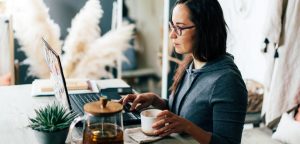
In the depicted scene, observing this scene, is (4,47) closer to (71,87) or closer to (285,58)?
(71,87)

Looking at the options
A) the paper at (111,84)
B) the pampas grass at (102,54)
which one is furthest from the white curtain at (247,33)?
the paper at (111,84)

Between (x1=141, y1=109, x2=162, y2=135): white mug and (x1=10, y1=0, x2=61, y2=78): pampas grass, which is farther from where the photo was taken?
(x1=10, y1=0, x2=61, y2=78): pampas grass

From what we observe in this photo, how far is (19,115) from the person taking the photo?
66.8 inches

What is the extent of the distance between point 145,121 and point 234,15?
2.33 meters

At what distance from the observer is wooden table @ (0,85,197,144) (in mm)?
1438

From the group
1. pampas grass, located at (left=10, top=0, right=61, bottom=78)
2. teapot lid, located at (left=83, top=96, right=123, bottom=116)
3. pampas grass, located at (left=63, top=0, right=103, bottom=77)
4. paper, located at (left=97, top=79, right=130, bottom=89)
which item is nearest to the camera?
teapot lid, located at (left=83, top=96, right=123, bottom=116)

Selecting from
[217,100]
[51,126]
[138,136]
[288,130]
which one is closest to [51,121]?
[51,126]

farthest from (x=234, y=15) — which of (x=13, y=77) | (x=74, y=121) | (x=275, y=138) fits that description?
(x=74, y=121)

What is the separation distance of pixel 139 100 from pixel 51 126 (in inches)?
21.4

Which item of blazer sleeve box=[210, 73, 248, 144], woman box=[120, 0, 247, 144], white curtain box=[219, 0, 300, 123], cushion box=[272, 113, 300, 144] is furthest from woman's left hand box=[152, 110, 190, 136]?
cushion box=[272, 113, 300, 144]

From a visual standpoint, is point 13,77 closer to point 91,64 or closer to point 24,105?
point 91,64

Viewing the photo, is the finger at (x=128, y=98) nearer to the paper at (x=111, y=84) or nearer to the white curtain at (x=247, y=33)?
the paper at (x=111, y=84)

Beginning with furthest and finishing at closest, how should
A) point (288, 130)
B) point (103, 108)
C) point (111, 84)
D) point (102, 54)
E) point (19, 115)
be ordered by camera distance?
point (102, 54) → point (288, 130) → point (111, 84) → point (19, 115) → point (103, 108)

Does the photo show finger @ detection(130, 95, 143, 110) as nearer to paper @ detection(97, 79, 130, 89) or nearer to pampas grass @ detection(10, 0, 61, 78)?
paper @ detection(97, 79, 130, 89)
